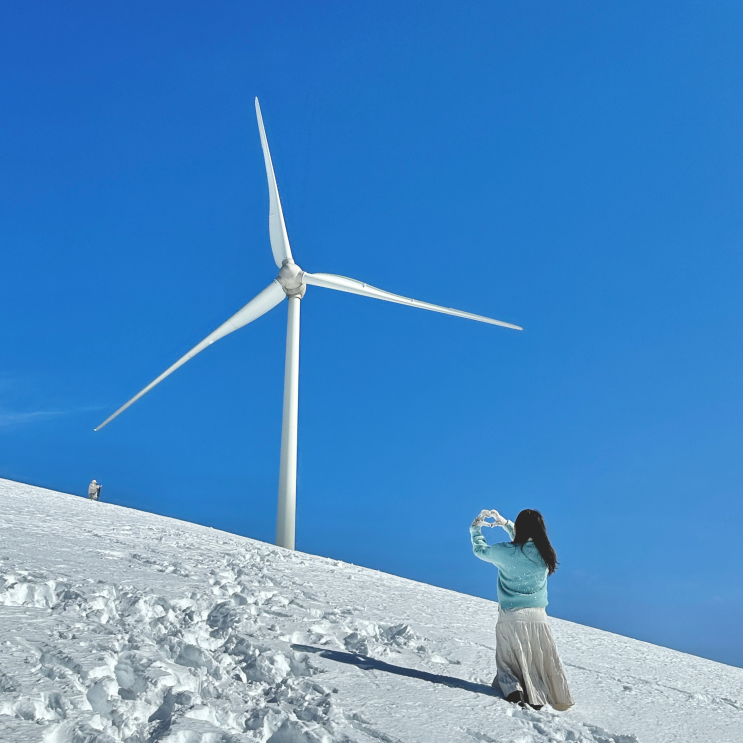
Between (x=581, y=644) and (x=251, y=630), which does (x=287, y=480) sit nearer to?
(x=581, y=644)

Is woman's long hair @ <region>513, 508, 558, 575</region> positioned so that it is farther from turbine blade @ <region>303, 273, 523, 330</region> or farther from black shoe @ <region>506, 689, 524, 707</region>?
turbine blade @ <region>303, 273, 523, 330</region>

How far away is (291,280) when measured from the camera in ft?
97.5

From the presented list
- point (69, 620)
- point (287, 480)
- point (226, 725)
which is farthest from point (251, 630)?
point (287, 480)

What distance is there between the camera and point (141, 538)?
1495 centimetres

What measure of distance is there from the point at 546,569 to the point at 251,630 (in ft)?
12.1

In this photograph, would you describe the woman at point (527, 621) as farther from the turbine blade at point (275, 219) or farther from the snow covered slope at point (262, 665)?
the turbine blade at point (275, 219)

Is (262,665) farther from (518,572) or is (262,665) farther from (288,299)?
(288,299)

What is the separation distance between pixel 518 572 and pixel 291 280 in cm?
2348

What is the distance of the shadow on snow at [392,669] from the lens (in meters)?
7.96

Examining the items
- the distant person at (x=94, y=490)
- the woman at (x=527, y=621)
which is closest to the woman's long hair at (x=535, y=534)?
the woman at (x=527, y=621)

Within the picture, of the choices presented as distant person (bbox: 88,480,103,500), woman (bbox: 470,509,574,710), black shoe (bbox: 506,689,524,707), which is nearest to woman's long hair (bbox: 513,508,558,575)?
woman (bbox: 470,509,574,710)

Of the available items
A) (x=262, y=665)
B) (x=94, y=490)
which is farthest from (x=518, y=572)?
(x=94, y=490)

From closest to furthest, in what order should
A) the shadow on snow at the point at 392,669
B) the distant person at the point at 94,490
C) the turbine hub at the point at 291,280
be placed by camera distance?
the shadow on snow at the point at 392,669, the turbine hub at the point at 291,280, the distant person at the point at 94,490

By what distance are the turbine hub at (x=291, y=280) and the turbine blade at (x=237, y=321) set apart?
25 centimetres
